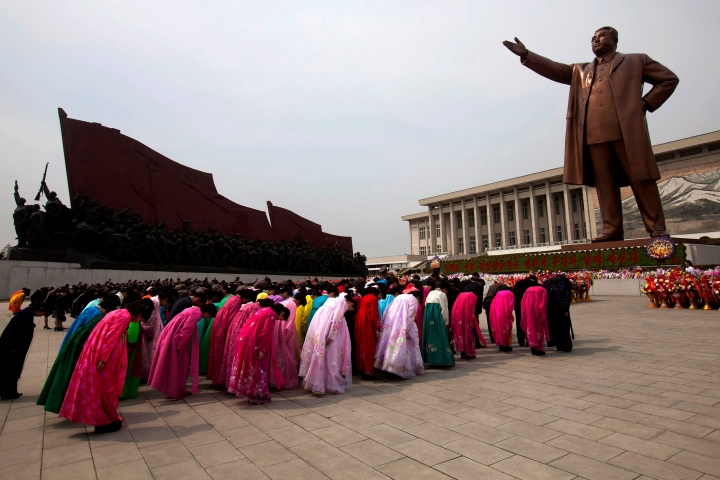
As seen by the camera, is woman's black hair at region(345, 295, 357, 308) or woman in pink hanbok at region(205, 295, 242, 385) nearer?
woman in pink hanbok at region(205, 295, 242, 385)

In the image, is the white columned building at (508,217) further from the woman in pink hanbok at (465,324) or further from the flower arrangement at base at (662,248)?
the woman in pink hanbok at (465,324)

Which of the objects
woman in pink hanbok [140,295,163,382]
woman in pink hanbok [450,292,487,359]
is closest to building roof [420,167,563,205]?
woman in pink hanbok [450,292,487,359]

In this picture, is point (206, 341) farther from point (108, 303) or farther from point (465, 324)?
point (465, 324)

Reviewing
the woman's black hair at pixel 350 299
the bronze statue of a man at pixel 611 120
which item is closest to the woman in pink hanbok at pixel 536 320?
the woman's black hair at pixel 350 299

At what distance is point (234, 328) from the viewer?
4.13m

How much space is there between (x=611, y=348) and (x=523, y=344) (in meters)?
1.20

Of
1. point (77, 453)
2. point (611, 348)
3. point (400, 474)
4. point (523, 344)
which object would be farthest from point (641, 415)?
point (77, 453)

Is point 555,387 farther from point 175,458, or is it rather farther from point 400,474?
point 175,458

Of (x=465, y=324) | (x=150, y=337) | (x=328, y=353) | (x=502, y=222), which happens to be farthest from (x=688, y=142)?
(x=150, y=337)

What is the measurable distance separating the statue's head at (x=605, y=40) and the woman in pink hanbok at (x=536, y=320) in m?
10.7

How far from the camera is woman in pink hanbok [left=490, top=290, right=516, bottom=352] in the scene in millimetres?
5871

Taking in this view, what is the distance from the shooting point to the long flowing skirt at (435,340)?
4.93 m

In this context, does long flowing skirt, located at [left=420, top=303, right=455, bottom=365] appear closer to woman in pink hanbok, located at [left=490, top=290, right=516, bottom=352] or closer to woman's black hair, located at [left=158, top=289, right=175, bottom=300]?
woman in pink hanbok, located at [left=490, top=290, right=516, bottom=352]

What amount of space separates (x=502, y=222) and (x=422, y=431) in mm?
40726
